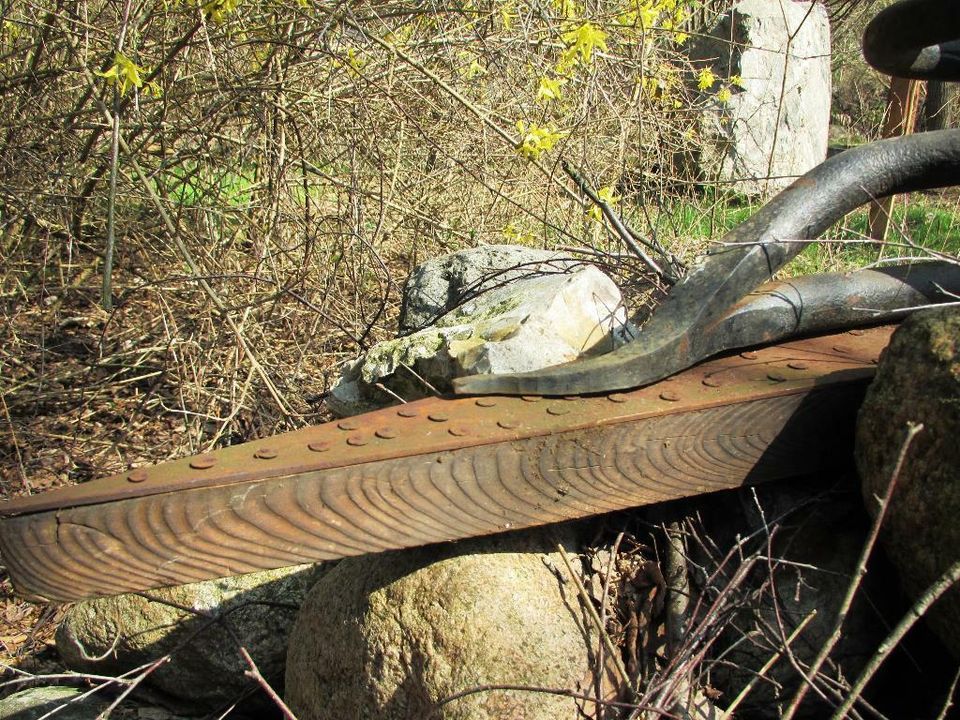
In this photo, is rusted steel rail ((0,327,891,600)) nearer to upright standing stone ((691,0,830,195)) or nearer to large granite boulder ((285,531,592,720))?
large granite boulder ((285,531,592,720))

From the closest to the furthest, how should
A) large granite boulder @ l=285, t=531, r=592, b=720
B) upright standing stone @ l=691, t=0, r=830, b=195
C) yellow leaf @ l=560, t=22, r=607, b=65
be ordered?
large granite boulder @ l=285, t=531, r=592, b=720, yellow leaf @ l=560, t=22, r=607, b=65, upright standing stone @ l=691, t=0, r=830, b=195

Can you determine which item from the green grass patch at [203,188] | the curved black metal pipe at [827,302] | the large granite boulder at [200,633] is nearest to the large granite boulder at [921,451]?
the curved black metal pipe at [827,302]

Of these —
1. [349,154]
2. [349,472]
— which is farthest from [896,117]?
[349,472]

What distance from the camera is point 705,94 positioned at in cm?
923

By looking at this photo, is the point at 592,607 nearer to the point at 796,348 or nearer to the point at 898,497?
the point at 898,497

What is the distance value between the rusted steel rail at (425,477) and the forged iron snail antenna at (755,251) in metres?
0.05

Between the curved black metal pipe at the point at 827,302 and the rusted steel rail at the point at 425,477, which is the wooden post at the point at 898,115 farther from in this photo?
the rusted steel rail at the point at 425,477

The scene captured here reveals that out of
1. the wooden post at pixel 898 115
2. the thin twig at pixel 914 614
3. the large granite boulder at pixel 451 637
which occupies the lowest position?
the large granite boulder at pixel 451 637

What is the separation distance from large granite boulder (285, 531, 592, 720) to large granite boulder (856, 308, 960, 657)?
2.49 ft

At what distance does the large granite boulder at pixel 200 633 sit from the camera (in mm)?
3115

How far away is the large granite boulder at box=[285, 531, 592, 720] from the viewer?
224 centimetres

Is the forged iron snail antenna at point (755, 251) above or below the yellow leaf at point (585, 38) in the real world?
below

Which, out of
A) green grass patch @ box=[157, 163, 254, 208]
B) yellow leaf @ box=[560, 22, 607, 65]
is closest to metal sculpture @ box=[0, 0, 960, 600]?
yellow leaf @ box=[560, 22, 607, 65]

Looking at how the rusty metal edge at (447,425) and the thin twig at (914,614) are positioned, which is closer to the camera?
the thin twig at (914,614)
